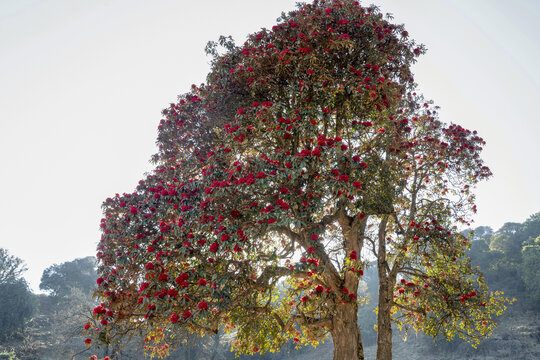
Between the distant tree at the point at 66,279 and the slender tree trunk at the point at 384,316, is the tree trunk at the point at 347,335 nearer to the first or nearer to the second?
the slender tree trunk at the point at 384,316

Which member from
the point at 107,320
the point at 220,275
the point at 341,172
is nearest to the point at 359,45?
the point at 341,172

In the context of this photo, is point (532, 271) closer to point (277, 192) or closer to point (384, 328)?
point (384, 328)

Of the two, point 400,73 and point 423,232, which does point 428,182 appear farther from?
point 400,73

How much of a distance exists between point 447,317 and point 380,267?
2.08 meters

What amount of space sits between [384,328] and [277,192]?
235 inches

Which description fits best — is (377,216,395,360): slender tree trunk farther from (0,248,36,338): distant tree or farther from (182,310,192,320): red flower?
(0,248,36,338): distant tree

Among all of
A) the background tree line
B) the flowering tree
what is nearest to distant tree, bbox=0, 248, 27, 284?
the background tree line

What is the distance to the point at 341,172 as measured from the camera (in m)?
5.62

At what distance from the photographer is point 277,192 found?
5.16m

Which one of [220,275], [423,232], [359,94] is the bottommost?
[220,275]

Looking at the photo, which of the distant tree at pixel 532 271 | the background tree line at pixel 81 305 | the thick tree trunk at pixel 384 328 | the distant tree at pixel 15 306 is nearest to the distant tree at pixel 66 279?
the background tree line at pixel 81 305

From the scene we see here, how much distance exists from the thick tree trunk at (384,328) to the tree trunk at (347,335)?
167 centimetres

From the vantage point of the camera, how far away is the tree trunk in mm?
6461

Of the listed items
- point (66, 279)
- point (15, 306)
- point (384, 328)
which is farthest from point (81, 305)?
point (384, 328)
